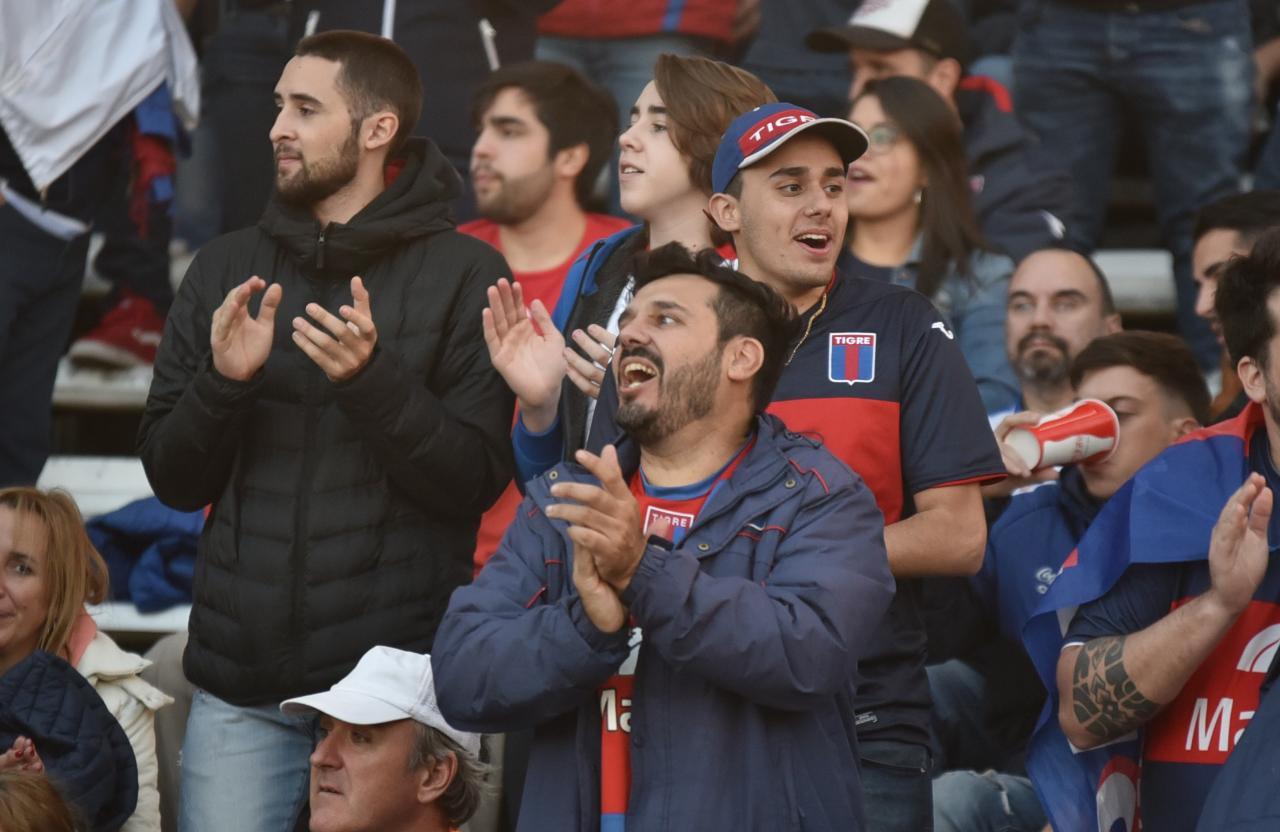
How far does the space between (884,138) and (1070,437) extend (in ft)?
5.78

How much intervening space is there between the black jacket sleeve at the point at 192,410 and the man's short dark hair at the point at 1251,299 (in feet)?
6.24

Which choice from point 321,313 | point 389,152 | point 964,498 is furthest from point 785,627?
point 389,152

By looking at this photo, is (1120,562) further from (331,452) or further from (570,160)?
(570,160)

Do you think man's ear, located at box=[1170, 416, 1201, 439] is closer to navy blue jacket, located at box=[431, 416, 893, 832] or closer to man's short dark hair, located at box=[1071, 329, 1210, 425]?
man's short dark hair, located at box=[1071, 329, 1210, 425]

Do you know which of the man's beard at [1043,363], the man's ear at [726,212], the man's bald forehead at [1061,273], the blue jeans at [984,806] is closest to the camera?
the man's ear at [726,212]

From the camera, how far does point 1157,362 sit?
16.7 feet

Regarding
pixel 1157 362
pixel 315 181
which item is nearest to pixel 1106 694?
pixel 1157 362

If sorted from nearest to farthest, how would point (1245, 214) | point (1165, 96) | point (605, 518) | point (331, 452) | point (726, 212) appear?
point (605, 518)
point (726, 212)
point (331, 452)
point (1245, 214)
point (1165, 96)

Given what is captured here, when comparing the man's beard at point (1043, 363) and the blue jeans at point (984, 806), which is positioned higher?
the man's beard at point (1043, 363)

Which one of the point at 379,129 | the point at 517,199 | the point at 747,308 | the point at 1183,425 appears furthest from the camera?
the point at 517,199

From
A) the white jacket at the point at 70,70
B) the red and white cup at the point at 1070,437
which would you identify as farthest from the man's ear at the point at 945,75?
the white jacket at the point at 70,70

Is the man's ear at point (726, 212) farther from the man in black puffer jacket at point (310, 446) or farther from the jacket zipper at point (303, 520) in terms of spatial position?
the jacket zipper at point (303, 520)

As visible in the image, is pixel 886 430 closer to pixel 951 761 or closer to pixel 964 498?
pixel 964 498

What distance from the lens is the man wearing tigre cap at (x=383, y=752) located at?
13.3 ft
